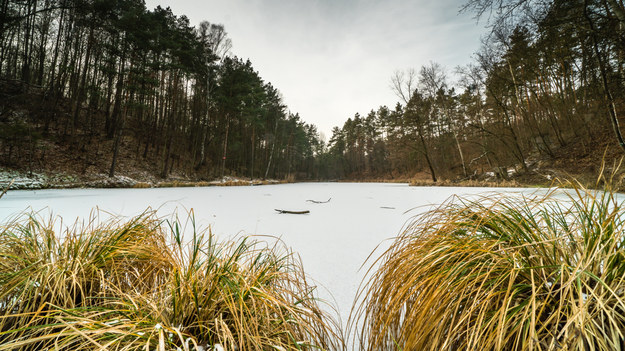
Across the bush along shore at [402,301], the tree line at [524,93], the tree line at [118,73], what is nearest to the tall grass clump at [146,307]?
the bush along shore at [402,301]

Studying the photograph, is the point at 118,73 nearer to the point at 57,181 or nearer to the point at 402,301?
the point at 57,181

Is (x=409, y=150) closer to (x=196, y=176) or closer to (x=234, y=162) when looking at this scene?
(x=234, y=162)

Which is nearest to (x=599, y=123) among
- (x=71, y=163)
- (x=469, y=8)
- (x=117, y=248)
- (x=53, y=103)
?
(x=469, y=8)

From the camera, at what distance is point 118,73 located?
33.8ft

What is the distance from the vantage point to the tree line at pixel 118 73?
10883 millimetres

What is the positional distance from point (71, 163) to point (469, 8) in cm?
1528

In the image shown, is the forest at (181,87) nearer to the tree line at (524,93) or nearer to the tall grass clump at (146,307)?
the tree line at (524,93)

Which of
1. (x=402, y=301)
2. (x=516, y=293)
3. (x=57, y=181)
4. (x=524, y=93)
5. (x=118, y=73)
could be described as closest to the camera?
(x=516, y=293)

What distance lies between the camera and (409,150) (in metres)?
25.9

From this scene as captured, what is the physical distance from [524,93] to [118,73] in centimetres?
2148

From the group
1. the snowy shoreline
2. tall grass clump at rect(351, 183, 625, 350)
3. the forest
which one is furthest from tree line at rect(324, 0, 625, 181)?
the snowy shoreline

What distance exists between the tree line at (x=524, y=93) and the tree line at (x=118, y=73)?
12599mm

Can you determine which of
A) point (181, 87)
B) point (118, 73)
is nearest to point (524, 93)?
point (118, 73)

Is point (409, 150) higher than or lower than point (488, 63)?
lower
